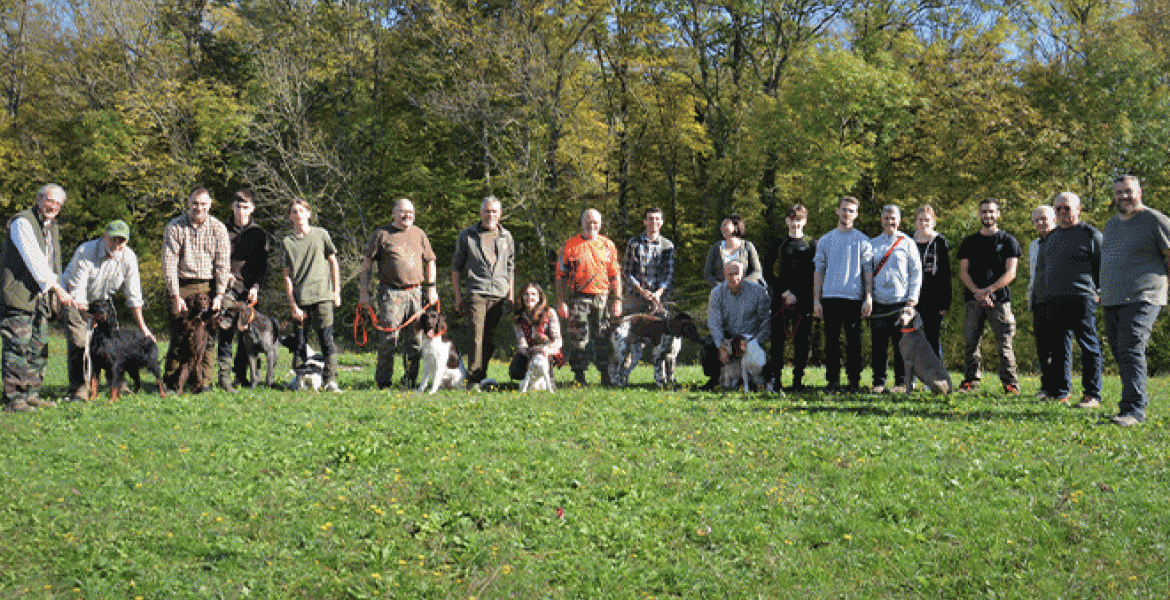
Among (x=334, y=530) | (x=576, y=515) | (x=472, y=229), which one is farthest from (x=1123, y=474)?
(x=472, y=229)

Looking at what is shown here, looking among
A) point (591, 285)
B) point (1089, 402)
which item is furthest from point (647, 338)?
point (1089, 402)

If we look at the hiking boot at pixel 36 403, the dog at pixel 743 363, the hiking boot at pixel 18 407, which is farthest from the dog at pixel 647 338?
the hiking boot at pixel 18 407

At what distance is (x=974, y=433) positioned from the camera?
8086mm

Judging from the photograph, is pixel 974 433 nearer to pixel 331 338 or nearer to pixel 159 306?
pixel 331 338

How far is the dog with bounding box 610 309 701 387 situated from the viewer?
37.6ft

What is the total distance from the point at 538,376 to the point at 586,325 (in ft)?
2.99

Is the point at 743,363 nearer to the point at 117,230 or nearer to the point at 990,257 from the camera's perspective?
the point at 990,257

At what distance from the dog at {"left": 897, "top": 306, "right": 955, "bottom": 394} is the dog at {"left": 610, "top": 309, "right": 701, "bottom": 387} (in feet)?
8.49

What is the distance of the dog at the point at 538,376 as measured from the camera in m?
10.7

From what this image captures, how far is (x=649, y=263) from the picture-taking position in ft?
37.9

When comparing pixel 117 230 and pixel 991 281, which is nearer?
pixel 117 230

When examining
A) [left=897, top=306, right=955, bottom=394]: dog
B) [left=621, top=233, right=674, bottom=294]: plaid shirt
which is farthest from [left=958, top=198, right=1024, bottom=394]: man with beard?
[left=621, top=233, right=674, bottom=294]: plaid shirt

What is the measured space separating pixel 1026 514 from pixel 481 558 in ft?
12.2

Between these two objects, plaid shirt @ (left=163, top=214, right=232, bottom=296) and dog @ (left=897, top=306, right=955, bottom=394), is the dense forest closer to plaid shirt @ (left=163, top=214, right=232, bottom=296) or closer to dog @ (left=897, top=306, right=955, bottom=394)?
dog @ (left=897, top=306, right=955, bottom=394)
